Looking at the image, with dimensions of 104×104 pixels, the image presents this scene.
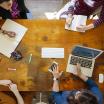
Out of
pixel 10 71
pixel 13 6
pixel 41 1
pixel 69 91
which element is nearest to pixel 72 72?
pixel 69 91

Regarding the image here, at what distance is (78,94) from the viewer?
1.91 metres

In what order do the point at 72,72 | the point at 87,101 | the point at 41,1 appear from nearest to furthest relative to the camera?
the point at 87,101
the point at 72,72
the point at 41,1

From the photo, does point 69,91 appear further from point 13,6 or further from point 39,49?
point 13,6

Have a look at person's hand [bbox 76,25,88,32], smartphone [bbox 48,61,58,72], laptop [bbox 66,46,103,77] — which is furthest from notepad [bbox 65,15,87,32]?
smartphone [bbox 48,61,58,72]

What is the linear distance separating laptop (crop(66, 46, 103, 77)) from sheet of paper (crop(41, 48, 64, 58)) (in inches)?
2.9

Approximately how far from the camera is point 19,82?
6.49 ft

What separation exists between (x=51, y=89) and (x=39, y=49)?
0.31 metres

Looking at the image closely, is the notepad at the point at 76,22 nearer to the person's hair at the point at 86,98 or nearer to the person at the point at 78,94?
the person at the point at 78,94

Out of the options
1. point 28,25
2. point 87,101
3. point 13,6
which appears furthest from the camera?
point 13,6

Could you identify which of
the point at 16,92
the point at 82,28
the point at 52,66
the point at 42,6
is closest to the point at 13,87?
the point at 16,92

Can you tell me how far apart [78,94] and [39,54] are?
0.40m

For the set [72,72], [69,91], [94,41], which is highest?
[94,41]

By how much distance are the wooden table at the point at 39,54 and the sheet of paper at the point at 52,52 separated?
0.03 m

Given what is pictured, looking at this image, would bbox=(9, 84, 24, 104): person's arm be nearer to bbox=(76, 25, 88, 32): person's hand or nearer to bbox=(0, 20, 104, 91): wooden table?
bbox=(0, 20, 104, 91): wooden table
